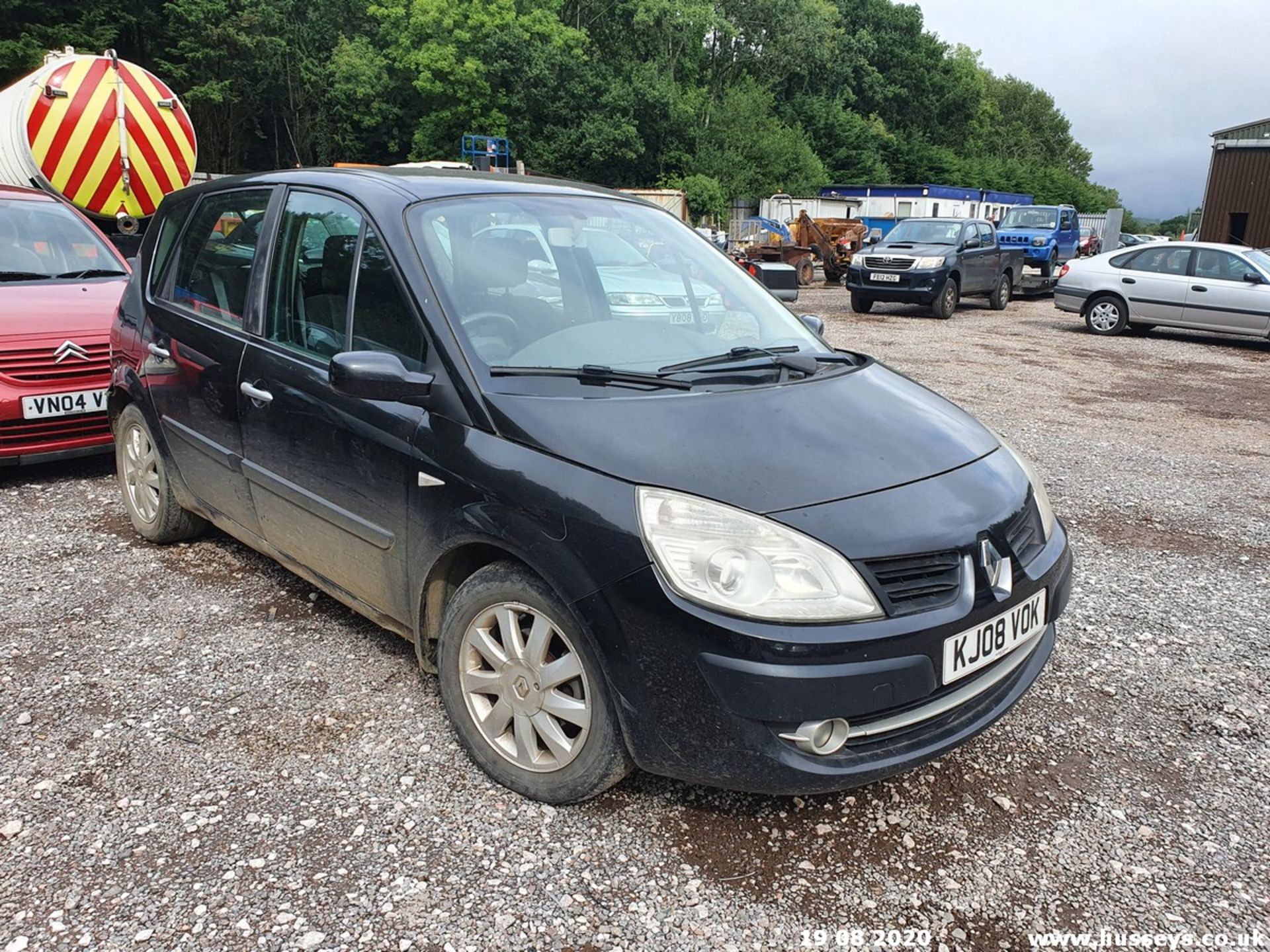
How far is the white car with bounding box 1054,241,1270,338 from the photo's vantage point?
45.9 ft

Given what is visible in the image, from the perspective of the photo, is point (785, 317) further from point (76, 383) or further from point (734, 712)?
point (76, 383)

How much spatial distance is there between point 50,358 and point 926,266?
14641 mm

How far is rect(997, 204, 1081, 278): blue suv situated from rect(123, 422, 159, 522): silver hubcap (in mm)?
21690

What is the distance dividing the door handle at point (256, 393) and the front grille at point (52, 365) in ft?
7.61

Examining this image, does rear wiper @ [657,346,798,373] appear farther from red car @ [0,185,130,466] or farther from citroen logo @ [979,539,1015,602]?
red car @ [0,185,130,466]

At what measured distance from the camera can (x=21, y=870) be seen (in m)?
2.32

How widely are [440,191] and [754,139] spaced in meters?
46.6

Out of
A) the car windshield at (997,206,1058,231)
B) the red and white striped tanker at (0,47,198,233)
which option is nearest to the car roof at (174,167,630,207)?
the red and white striped tanker at (0,47,198,233)

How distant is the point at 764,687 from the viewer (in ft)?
6.95

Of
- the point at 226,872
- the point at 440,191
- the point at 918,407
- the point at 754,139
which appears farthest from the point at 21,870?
the point at 754,139

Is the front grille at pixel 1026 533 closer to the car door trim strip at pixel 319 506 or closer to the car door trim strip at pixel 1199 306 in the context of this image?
the car door trim strip at pixel 319 506

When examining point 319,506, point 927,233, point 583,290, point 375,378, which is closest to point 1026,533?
point 583,290

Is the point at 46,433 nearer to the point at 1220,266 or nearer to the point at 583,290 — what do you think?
the point at 583,290

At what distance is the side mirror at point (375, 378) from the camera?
102 inches
